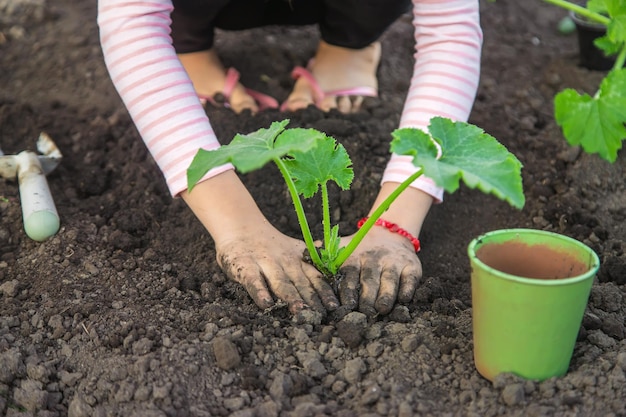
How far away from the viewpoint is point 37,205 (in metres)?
1.87

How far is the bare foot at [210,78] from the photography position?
2391 millimetres

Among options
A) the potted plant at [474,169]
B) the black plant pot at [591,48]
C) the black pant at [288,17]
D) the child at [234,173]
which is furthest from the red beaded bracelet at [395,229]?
the black plant pot at [591,48]

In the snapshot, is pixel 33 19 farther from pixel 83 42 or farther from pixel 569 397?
pixel 569 397

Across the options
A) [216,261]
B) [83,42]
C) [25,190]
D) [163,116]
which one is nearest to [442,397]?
[216,261]

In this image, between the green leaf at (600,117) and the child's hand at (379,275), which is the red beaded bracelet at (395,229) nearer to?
the child's hand at (379,275)

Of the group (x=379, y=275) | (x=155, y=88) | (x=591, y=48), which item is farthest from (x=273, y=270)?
(x=591, y=48)

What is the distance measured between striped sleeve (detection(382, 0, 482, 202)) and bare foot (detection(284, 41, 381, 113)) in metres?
0.41

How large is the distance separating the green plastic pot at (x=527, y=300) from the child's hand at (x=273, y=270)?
0.34m

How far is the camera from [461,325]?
1553 millimetres

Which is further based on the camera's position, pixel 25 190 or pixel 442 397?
pixel 25 190

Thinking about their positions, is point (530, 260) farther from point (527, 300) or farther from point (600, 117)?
point (600, 117)

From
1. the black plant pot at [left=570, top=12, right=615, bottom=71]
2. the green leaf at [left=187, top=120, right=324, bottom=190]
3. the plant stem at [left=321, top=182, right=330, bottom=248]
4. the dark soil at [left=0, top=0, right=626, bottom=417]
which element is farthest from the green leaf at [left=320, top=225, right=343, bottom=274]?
the black plant pot at [left=570, top=12, right=615, bottom=71]

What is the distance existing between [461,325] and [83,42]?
1.87 metres

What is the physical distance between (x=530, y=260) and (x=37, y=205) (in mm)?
1081
